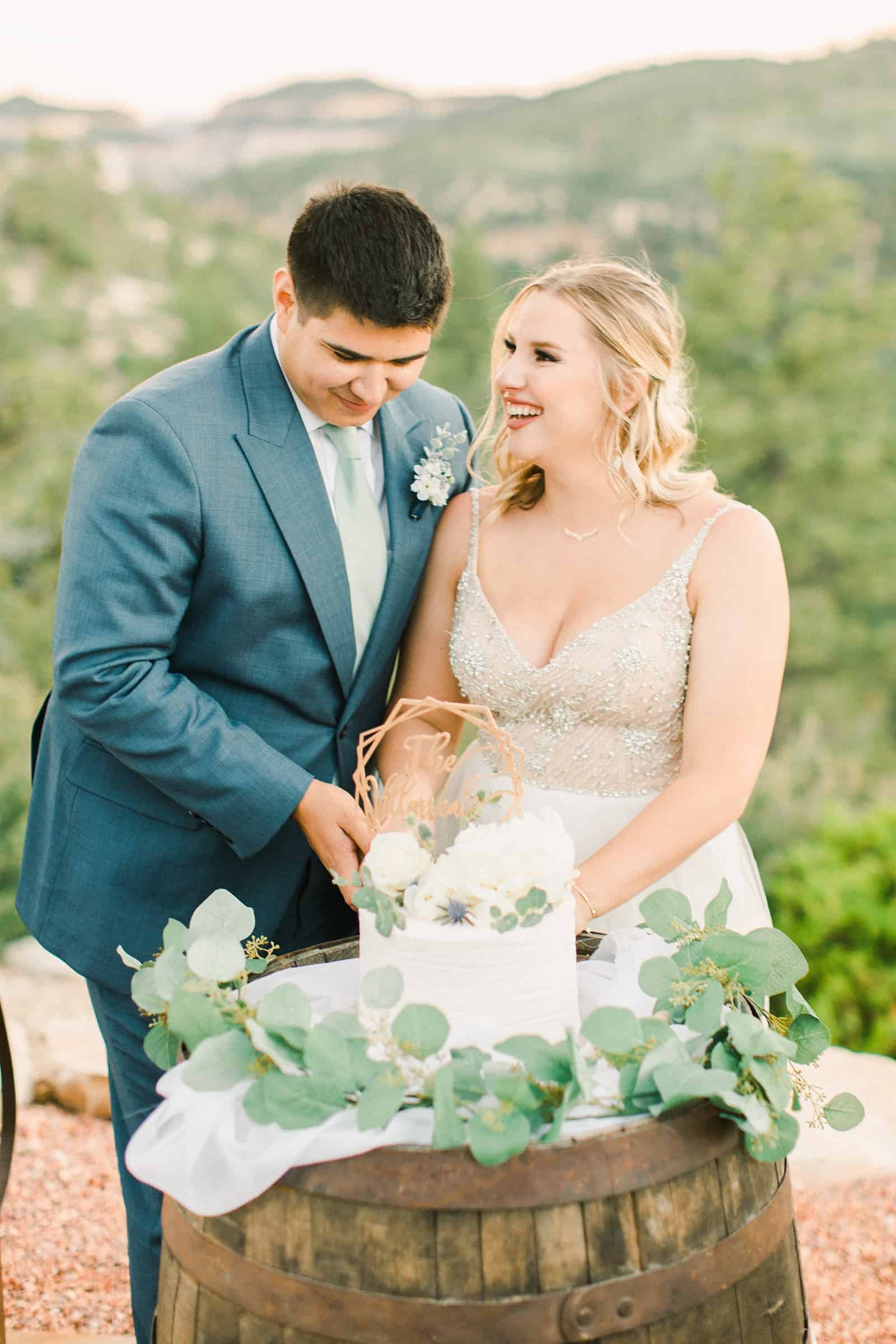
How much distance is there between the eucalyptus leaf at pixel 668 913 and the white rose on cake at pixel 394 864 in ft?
1.12

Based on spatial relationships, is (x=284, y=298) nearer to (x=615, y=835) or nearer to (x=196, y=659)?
(x=196, y=659)

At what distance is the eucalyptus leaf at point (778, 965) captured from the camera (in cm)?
163

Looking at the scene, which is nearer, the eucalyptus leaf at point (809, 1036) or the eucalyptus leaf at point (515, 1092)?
the eucalyptus leaf at point (515, 1092)

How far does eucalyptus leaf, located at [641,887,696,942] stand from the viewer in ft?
5.54

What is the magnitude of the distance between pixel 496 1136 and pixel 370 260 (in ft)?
4.84

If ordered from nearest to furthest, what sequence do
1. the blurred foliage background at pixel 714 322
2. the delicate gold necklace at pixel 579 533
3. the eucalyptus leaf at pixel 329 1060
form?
1. the eucalyptus leaf at pixel 329 1060
2. the delicate gold necklace at pixel 579 533
3. the blurred foliage background at pixel 714 322

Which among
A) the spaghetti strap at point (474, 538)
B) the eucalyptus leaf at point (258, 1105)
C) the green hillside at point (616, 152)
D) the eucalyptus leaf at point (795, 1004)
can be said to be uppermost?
the green hillside at point (616, 152)

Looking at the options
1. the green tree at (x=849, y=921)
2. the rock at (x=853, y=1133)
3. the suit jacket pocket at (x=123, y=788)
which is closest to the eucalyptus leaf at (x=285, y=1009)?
the suit jacket pocket at (x=123, y=788)

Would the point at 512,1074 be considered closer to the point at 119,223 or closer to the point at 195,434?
the point at 195,434

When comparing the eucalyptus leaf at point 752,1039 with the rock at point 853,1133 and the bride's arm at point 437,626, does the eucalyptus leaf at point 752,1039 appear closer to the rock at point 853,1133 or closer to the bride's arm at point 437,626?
the bride's arm at point 437,626

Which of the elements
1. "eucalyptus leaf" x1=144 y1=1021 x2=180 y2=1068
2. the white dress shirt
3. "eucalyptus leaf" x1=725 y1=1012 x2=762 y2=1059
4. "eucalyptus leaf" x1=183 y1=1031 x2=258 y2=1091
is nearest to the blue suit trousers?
"eucalyptus leaf" x1=144 y1=1021 x2=180 y2=1068

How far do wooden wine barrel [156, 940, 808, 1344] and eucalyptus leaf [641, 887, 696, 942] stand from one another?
0.31m

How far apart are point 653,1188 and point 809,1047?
370 millimetres

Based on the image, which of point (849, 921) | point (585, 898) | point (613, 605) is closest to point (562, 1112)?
point (585, 898)
